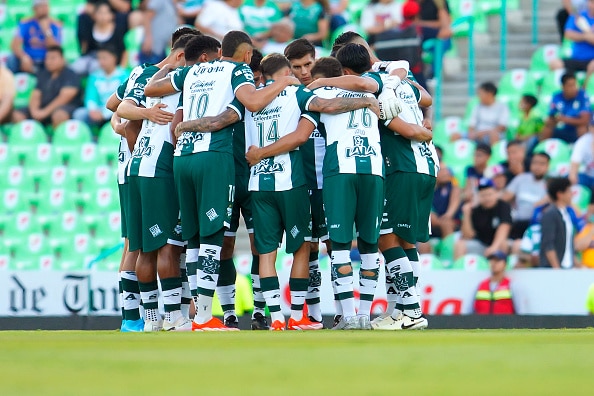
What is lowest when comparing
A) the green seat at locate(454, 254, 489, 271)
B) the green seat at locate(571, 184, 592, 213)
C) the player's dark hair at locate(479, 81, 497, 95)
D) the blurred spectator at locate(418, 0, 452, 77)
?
the green seat at locate(454, 254, 489, 271)

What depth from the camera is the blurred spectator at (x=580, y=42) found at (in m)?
17.8

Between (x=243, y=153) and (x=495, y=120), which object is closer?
(x=243, y=153)

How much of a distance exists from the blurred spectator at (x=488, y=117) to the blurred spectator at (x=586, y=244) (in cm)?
273

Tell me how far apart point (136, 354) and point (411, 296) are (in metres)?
4.15

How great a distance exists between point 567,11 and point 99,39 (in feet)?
23.5

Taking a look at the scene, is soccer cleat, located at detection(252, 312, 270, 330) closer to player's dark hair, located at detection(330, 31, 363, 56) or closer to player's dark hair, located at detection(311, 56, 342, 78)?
player's dark hair, located at detection(311, 56, 342, 78)

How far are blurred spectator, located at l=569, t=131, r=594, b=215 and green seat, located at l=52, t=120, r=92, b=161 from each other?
22.6ft

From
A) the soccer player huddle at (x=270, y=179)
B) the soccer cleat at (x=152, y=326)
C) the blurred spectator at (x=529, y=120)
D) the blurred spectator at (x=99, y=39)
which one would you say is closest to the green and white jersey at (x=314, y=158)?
the soccer player huddle at (x=270, y=179)

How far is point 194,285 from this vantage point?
33.0 ft

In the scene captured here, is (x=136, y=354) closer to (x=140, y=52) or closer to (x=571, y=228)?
(x=571, y=228)

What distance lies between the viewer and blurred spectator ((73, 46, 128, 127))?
18.1 metres

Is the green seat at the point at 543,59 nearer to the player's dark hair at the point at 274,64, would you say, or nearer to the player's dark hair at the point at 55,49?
the player's dark hair at the point at 55,49

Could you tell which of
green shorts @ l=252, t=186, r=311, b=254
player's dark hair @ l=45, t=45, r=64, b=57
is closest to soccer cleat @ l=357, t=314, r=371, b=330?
green shorts @ l=252, t=186, r=311, b=254

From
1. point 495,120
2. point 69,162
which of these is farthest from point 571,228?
point 69,162
